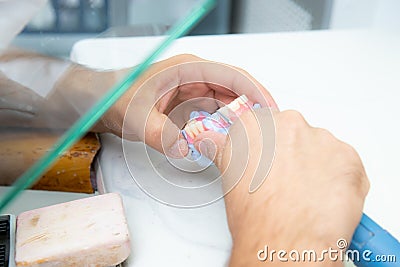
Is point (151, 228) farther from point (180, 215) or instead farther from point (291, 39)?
point (291, 39)

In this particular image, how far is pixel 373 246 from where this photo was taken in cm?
30

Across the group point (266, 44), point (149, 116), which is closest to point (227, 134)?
point (149, 116)

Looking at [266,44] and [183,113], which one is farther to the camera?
[266,44]

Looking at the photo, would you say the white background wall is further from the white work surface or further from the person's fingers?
the person's fingers

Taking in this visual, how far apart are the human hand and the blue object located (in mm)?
130

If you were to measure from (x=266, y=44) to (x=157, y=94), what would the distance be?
181mm

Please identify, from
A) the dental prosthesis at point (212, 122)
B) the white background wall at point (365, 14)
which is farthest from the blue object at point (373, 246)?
the white background wall at point (365, 14)

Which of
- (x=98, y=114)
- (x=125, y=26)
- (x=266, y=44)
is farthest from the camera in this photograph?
(x=266, y=44)

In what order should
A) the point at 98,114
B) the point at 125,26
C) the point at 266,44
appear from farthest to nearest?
the point at 266,44 < the point at 125,26 < the point at 98,114

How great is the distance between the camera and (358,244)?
1.00 ft

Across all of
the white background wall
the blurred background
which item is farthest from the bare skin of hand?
the white background wall

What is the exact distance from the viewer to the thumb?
0.38 m

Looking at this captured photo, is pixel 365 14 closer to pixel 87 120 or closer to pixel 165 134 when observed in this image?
pixel 165 134

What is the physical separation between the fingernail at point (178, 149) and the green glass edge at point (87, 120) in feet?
0.47
